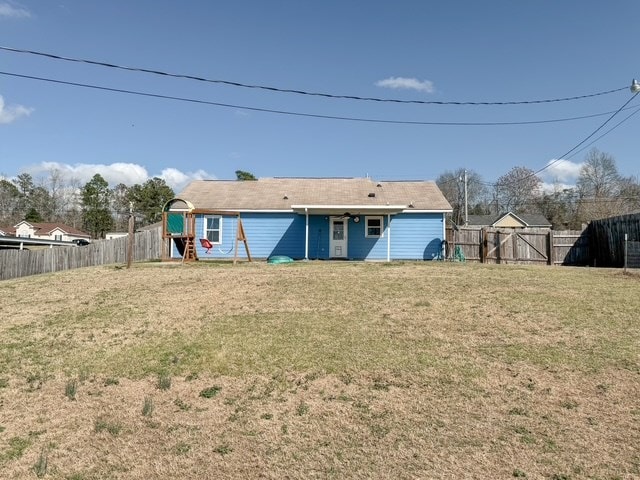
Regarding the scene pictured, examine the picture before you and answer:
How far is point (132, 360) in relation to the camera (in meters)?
6.26

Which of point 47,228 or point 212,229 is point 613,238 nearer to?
point 212,229

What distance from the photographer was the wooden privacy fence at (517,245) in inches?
803

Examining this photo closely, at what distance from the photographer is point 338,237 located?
66.9ft

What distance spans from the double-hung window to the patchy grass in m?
10.8

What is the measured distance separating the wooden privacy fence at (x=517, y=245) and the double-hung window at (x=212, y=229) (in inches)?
405

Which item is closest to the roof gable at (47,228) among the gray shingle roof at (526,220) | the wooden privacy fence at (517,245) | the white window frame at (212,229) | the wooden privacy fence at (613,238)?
the white window frame at (212,229)

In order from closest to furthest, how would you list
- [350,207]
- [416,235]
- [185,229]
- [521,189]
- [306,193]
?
1. [185,229]
2. [350,207]
3. [416,235]
4. [306,193]
5. [521,189]

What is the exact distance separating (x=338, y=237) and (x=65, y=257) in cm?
1098

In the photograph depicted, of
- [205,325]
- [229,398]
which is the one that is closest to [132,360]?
[205,325]

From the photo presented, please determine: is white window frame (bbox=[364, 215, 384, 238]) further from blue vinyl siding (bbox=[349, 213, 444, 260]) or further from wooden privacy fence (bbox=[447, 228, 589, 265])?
wooden privacy fence (bbox=[447, 228, 589, 265])

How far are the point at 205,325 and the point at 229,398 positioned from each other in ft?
8.61

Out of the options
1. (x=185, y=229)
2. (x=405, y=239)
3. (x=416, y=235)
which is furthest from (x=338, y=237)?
(x=185, y=229)

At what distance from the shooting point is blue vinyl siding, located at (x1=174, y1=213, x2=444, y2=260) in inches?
800

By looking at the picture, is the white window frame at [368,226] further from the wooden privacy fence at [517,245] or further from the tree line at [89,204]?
the tree line at [89,204]
